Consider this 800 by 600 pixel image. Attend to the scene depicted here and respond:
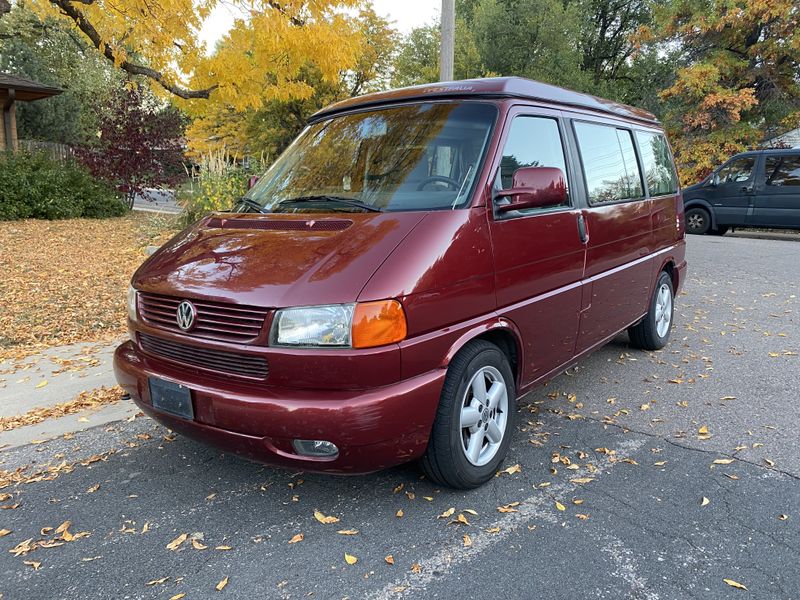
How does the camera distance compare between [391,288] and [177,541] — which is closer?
[391,288]

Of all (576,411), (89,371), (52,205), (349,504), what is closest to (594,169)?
(576,411)

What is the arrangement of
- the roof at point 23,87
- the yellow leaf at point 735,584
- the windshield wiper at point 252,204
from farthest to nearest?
1. the roof at point 23,87
2. the windshield wiper at point 252,204
3. the yellow leaf at point 735,584

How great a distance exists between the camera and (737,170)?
47.7 ft

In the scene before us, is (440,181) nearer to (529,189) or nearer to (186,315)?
(529,189)

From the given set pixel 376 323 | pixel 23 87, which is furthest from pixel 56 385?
pixel 23 87

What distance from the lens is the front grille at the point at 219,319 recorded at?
8.55ft

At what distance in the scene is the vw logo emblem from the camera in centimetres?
278

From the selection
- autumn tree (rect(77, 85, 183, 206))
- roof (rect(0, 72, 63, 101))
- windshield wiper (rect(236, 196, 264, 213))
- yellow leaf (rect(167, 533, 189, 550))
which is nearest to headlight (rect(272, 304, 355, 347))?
yellow leaf (rect(167, 533, 189, 550))

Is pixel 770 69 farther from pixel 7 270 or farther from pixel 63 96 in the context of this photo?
pixel 63 96

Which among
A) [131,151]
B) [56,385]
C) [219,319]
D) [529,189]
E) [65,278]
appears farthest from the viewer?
[131,151]

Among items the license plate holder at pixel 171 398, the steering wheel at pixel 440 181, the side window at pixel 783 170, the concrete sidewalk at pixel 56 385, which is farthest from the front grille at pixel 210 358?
the side window at pixel 783 170

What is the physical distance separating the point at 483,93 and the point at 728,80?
18.9 metres

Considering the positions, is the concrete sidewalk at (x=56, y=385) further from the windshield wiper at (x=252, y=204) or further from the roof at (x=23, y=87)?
the roof at (x=23, y=87)

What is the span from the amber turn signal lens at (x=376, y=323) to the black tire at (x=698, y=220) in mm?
14909
